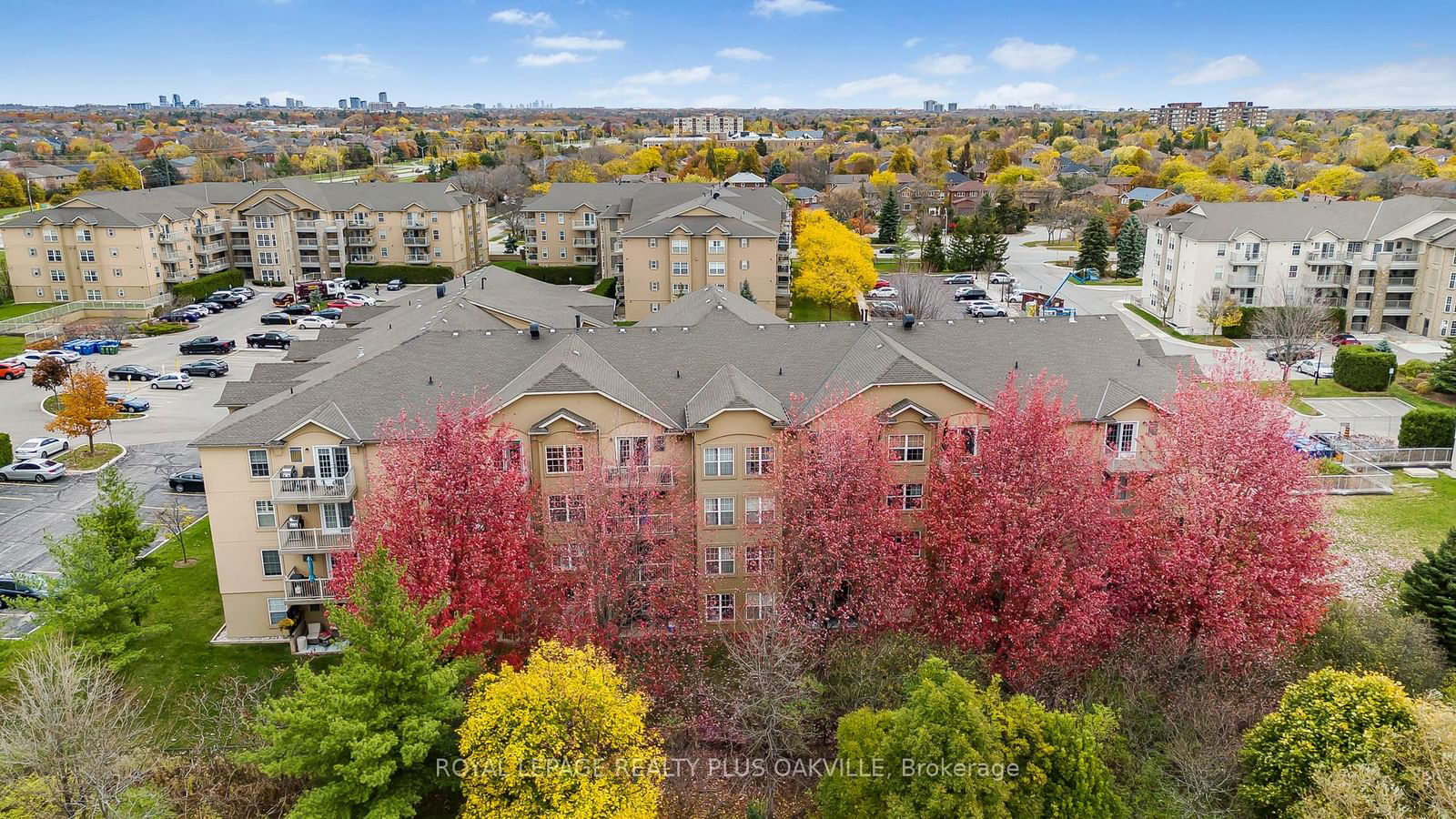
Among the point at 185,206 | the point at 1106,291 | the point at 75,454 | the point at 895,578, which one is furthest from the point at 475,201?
the point at 895,578

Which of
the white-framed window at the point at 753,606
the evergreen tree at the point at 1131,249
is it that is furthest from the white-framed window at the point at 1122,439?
the evergreen tree at the point at 1131,249

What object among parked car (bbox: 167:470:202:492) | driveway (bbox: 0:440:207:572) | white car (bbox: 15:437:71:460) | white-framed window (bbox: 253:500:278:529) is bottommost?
driveway (bbox: 0:440:207:572)

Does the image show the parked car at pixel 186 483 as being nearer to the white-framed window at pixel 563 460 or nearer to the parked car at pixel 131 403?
the parked car at pixel 131 403

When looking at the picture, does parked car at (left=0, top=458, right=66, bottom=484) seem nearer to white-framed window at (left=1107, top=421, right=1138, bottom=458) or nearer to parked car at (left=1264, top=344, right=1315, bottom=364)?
white-framed window at (left=1107, top=421, right=1138, bottom=458)

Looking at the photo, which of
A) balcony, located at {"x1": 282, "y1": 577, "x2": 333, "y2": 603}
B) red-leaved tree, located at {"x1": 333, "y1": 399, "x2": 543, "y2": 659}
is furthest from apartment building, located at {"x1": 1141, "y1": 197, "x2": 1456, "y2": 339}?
balcony, located at {"x1": 282, "y1": 577, "x2": 333, "y2": 603}

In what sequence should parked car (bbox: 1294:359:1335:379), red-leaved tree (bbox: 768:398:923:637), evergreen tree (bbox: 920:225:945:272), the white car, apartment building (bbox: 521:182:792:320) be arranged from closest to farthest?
red-leaved tree (bbox: 768:398:923:637) < the white car < parked car (bbox: 1294:359:1335:379) < apartment building (bbox: 521:182:792:320) < evergreen tree (bbox: 920:225:945:272)

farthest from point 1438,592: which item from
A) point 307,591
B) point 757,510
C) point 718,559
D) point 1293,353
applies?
point 1293,353
